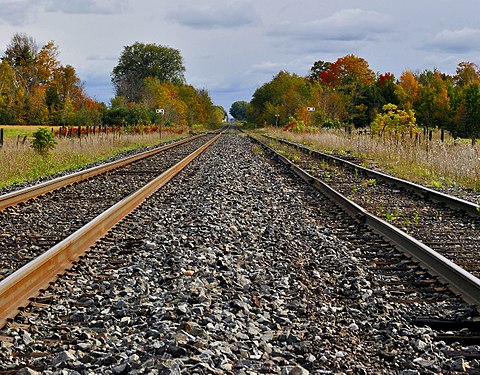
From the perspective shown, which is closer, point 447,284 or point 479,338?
point 479,338

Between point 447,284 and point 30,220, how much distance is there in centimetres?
554

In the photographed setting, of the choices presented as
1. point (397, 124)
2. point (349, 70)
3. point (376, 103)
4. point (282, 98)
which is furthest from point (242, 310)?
point (349, 70)

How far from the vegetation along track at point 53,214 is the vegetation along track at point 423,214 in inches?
162

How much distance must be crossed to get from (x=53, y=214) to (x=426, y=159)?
1130 centimetres

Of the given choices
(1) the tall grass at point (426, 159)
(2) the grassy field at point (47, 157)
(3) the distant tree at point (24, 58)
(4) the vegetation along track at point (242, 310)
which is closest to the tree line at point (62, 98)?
(3) the distant tree at point (24, 58)

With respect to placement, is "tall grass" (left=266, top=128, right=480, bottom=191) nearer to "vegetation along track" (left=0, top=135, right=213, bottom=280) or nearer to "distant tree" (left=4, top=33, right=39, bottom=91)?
"vegetation along track" (left=0, top=135, right=213, bottom=280)

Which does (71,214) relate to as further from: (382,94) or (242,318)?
(382,94)

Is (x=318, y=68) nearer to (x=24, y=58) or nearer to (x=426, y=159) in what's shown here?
(x=24, y=58)

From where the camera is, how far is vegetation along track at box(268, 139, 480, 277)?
6.74 m

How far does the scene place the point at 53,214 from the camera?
8.98 meters

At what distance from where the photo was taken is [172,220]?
8531mm

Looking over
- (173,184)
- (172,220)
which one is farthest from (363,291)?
(173,184)

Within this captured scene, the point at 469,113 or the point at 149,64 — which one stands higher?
the point at 149,64

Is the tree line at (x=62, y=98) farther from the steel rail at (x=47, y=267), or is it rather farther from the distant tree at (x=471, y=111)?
the steel rail at (x=47, y=267)
